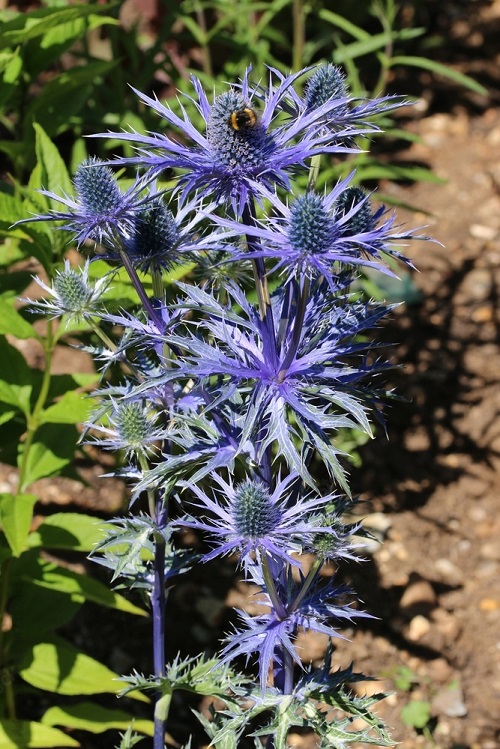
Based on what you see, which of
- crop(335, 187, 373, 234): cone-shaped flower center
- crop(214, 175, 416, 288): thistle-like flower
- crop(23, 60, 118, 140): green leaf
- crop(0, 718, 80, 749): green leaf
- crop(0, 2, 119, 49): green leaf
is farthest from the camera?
crop(23, 60, 118, 140): green leaf

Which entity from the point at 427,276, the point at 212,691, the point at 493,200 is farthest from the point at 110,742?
the point at 493,200

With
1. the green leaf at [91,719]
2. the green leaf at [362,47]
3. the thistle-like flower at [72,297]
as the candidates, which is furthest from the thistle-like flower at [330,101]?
the green leaf at [362,47]

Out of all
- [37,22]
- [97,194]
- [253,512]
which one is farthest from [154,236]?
[37,22]

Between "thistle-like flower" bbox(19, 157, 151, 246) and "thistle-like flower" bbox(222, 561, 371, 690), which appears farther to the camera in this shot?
"thistle-like flower" bbox(222, 561, 371, 690)

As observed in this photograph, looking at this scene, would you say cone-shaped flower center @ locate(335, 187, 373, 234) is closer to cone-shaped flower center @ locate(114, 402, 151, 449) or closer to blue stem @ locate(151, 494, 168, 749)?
cone-shaped flower center @ locate(114, 402, 151, 449)

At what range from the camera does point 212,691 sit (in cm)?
152

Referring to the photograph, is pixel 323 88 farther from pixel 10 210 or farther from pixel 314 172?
pixel 10 210

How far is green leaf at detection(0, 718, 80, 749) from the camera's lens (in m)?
1.75

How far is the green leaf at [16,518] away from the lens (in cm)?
163

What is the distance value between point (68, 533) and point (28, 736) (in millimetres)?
416

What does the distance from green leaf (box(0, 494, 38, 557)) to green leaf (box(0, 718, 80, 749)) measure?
39 cm

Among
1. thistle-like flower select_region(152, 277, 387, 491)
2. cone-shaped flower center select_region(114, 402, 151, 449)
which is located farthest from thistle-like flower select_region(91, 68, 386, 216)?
cone-shaped flower center select_region(114, 402, 151, 449)

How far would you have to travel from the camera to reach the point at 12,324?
1.69 m

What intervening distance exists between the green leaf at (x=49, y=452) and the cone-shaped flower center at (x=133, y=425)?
503 millimetres
